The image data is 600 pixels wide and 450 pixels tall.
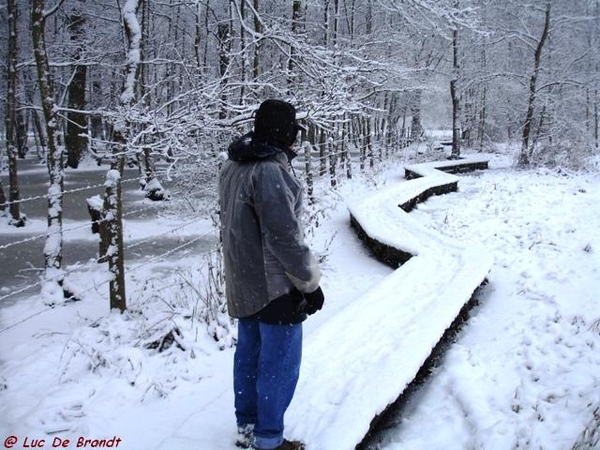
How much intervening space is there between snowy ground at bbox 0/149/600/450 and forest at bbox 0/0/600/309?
1.14m

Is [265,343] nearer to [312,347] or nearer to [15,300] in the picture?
[312,347]

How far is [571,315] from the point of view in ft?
16.1

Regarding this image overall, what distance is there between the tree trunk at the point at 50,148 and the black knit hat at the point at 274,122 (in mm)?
4868

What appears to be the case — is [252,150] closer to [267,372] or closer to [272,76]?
[267,372]

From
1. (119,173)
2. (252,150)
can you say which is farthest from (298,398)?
(119,173)

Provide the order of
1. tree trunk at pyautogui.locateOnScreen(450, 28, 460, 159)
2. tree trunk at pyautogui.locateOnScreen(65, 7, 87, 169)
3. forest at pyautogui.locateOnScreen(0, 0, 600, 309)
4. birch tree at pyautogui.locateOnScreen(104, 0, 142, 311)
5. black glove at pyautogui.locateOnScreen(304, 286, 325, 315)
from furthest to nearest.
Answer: tree trunk at pyautogui.locateOnScreen(450, 28, 460, 159)
tree trunk at pyautogui.locateOnScreen(65, 7, 87, 169)
forest at pyautogui.locateOnScreen(0, 0, 600, 309)
birch tree at pyautogui.locateOnScreen(104, 0, 142, 311)
black glove at pyautogui.locateOnScreen(304, 286, 325, 315)

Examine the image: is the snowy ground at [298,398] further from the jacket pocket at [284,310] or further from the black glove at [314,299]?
the black glove at [314,299]

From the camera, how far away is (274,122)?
2307 millimetres

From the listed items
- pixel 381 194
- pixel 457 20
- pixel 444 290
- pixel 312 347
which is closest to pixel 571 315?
pixel 444 290

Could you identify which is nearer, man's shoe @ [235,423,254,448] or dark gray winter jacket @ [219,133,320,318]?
dark gray winter jacket @ [219,133,320,318]

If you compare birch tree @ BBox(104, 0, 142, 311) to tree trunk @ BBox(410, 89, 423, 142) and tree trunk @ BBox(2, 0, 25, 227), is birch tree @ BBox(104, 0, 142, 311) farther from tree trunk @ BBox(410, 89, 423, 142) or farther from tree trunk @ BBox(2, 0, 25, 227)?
tree trunk @ BBox(410, 89, 423, 142)

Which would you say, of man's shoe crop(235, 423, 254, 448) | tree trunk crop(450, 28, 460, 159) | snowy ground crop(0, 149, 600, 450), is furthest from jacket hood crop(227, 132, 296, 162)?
tree trunk crop(450, 28, 460, 159)

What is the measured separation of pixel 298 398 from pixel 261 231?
1615mm

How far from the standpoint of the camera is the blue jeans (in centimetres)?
241
